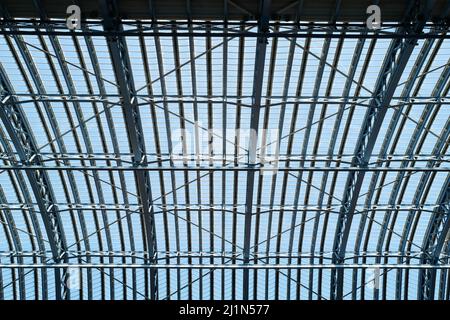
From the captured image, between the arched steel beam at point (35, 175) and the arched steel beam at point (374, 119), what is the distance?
14596 millimetres

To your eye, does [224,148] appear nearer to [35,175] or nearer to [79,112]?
[79,112]

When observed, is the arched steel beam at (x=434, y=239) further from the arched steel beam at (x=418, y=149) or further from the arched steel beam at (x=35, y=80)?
the arched steel beam at (x=35, y=80)

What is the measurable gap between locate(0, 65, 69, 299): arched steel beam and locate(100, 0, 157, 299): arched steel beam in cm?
440

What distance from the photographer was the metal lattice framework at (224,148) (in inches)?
886

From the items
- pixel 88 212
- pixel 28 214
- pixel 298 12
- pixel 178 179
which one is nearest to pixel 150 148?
pixel 178 179

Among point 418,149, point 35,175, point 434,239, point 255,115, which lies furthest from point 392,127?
point 35,175

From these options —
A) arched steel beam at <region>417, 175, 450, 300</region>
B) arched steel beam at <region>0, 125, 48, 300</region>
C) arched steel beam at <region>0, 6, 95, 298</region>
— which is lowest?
arched steel beam at <region>417, 175, 450, 300</region>

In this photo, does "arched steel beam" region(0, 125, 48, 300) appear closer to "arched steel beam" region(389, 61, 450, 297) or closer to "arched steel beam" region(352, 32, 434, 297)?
"arched steel beam" region(352, 32, 434, 297)

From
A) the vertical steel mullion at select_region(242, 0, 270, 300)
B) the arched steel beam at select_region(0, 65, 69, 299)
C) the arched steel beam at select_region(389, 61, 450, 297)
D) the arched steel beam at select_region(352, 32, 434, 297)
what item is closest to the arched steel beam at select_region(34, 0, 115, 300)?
the arched steel beam at select_region(0, 65, 69, 299)

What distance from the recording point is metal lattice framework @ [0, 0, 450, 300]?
73.9 ft

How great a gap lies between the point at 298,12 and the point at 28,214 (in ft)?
68.7

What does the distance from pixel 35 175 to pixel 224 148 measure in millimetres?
9171

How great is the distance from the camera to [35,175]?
105 ft
